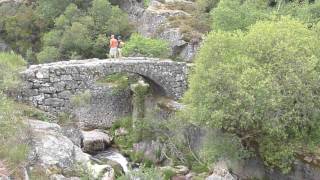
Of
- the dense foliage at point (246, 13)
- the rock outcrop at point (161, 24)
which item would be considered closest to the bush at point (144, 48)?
the rock outcrop at point (161, 24)

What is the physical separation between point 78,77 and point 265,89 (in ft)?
36.3

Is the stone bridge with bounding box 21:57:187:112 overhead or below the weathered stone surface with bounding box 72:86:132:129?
overhead

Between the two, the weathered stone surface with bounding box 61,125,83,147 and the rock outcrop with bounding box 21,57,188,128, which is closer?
the weathered stone surface with bounding box 61,125,83,147

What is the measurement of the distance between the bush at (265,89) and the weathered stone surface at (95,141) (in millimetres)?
9180

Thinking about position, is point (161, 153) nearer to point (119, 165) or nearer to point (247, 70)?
point (119, 165)

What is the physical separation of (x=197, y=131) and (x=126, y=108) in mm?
10030

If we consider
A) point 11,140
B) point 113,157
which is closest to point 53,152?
point 11,140

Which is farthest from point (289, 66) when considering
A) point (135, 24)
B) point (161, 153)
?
point (135, 24)

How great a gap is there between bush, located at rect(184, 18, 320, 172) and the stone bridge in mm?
8086

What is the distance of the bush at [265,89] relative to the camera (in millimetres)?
18344

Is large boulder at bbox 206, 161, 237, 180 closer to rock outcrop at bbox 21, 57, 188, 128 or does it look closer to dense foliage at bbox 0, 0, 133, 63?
rock outcrop at bbox 21, 57, 188, 128

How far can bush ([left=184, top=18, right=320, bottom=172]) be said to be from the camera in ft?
60.2

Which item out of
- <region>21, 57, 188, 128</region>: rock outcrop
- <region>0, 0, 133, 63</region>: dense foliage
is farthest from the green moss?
<region>0, 0, 133, 63</region>: dense foliage

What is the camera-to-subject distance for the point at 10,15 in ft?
139
